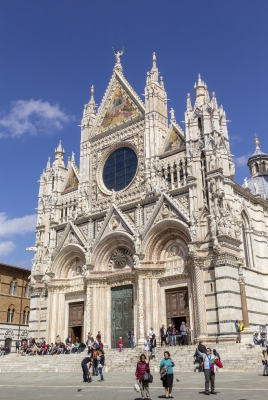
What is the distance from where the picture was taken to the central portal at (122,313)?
26.5 metres

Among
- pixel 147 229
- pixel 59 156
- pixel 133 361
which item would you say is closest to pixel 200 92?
pixel 147 229

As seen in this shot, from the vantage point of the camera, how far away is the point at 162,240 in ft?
85.8

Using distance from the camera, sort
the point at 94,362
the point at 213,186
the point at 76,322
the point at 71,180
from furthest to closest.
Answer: the point at 71,180
the point at 76,322
the point at 213,186
the point at 94,362

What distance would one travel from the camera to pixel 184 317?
2431 centimetres

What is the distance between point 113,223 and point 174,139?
696cm

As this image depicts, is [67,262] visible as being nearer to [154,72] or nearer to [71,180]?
[71,180]

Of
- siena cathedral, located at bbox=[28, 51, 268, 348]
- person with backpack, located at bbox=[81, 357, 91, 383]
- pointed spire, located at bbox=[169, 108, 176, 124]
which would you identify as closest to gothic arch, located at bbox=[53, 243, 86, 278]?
siena cathedral, located at bbox=[28, 51, 268, 348]

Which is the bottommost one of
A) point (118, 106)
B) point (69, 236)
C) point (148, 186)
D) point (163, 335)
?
point (163, 335)

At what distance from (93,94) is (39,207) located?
1044cm

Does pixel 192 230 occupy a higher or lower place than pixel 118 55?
lower

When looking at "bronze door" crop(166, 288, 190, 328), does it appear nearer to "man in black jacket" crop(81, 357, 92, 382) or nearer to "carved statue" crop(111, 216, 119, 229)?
"carved statue" crop(111, 216, 119, 229)

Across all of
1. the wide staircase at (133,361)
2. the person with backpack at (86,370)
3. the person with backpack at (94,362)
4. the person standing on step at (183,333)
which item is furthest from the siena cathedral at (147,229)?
the person with backpack at (86,370)

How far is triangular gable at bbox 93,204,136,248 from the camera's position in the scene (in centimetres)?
2772

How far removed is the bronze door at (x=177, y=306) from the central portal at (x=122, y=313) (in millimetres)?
2744
